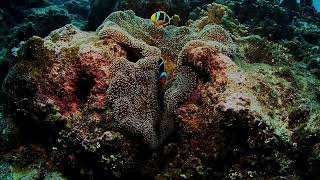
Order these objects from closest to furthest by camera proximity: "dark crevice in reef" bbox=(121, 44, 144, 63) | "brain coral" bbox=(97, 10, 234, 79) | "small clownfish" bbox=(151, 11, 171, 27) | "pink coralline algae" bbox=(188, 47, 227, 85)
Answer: "pink coralline algae" bbox=(188, 47, 227, 85), "dark crevice in reef" bbox=(121, 44, 144, 63), "brain coral" bbox=(97, 10, 234, 79), "small clownfish" bbox=(151, 11, 171, 27)

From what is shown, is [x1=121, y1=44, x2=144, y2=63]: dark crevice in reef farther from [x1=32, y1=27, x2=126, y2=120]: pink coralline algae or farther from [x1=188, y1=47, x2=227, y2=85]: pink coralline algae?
[x1=188, y1=47, x2=227, y2=85]: pink coralline algae

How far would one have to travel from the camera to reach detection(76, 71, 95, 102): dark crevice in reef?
12.2 ft

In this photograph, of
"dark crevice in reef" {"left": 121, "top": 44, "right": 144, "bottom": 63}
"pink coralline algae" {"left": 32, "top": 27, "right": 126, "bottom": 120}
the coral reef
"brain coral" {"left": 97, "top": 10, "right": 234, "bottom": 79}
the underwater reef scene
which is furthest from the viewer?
the coral reef

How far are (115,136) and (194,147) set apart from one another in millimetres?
845

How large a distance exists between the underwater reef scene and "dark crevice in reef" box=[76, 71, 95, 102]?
1 cm

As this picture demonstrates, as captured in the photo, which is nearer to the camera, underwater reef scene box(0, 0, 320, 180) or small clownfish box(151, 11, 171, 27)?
underwater reef scene box(0, 0, 320, 180)

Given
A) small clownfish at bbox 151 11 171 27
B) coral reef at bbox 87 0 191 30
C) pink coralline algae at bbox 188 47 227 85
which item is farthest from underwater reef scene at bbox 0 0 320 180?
coral reef at bbox 87 0 191 30

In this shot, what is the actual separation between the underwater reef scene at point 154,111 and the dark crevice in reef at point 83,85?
0.01 m

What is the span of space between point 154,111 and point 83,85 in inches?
37.8

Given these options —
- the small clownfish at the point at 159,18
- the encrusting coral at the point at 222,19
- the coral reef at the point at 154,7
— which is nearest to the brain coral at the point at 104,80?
the small clownfish at the point at 159,18

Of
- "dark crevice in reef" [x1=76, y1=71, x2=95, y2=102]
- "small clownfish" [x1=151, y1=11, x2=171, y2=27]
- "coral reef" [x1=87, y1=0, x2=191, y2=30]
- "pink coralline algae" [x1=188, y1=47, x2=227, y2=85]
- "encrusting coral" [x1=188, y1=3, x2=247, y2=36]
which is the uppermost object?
"pink coralline algae" [x1=188, y1=47, x2=227, y2=85]

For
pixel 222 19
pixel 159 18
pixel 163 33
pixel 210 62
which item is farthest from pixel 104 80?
pixel 222 19

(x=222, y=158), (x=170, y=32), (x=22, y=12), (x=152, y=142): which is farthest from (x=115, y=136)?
(x=22, y=12)

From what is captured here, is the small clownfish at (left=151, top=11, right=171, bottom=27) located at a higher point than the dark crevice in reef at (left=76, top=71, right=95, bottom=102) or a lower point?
higher
